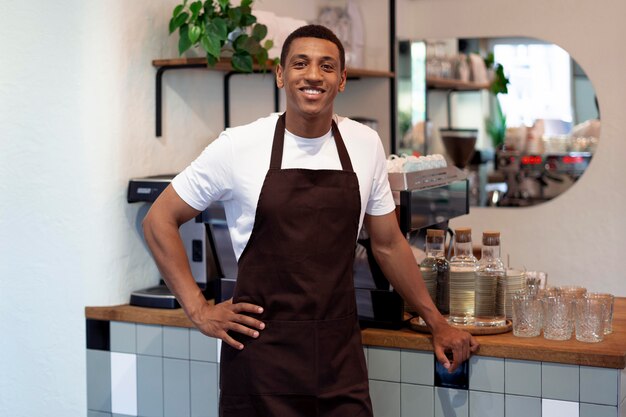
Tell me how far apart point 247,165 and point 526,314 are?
0.92m

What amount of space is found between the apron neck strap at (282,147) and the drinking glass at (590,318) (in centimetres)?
76

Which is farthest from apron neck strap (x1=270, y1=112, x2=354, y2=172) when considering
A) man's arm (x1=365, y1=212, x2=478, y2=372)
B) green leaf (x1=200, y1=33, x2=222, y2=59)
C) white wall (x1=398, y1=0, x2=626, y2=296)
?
white wall (x1=398, y1=0, x2=626, y2=296)

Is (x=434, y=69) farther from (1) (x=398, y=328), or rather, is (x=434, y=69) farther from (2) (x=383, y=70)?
(1) (x=398, y=328)

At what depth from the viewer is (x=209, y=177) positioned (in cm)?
239

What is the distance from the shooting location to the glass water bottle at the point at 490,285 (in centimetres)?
275

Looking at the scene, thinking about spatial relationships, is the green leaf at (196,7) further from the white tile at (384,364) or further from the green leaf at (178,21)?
the white tile at (384,364)

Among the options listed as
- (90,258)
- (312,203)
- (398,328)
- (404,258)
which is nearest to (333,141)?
(312,203)

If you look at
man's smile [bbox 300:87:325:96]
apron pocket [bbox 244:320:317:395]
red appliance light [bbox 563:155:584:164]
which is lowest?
apron pocket [bbox 244:320:317:395]

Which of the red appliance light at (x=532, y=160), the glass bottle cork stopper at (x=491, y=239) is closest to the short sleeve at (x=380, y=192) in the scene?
the glass bottle cork stopper at (x=491, y=239)

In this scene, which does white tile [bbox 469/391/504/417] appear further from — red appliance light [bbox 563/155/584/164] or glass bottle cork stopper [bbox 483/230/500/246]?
red appliance light [bbox 563/155/584/164]

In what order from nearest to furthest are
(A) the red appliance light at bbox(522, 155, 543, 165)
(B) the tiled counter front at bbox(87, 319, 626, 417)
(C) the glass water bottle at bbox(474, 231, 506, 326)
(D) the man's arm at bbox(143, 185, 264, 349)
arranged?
(D) the man's arm at bbox(143, 185, 264, 349)
(B) the tiled counter front at bbox(87, 319, 626, 417)
(C) the glass water bottle at bbox(474, 231, 506, 326)
(A) the red appliance light at bbox(522, 155, 543, 165)

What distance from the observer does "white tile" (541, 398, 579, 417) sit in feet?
8.30

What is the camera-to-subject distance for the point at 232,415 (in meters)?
2.41

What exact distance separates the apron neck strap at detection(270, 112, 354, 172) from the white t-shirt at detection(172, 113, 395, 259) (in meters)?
0.01
